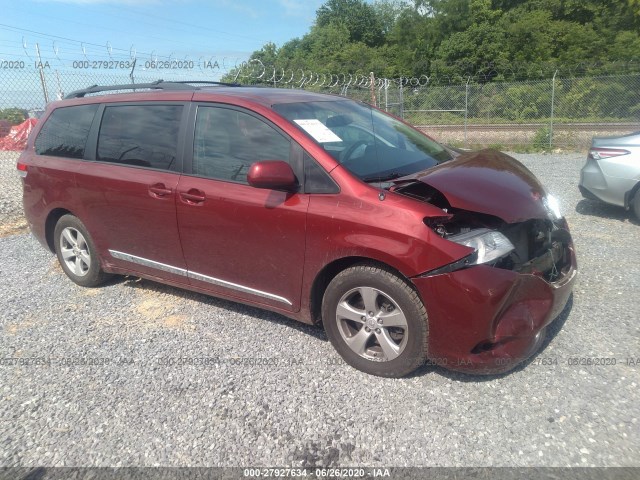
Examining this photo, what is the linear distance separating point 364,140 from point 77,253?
3020 mm

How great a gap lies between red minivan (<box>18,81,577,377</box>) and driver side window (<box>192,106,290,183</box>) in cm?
1

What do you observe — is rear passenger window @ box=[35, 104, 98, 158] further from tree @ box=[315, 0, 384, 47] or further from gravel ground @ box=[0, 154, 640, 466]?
tree @ box=[315, 0, 384, 47]

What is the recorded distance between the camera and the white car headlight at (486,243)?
114 inches

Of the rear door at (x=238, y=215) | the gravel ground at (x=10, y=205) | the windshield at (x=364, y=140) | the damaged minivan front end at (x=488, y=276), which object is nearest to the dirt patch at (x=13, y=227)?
the gravel ground at (x=10, y=205)

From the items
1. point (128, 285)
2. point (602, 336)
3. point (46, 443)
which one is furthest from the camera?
point (128, 285)

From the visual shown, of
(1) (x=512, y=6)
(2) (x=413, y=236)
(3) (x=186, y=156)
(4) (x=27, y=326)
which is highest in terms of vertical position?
(1) (x=512, y=6)

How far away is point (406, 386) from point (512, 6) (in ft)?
133

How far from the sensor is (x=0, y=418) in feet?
9.87

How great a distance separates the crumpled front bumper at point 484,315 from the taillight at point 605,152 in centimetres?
420

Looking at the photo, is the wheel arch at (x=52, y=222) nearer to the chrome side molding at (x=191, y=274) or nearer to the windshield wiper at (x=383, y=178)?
the chrome side molding at (x=191, y=274)

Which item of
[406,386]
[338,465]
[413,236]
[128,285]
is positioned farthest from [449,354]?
[128,285]

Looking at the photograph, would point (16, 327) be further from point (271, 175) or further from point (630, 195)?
point (630, 195)

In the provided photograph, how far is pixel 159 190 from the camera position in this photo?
12.9 feet

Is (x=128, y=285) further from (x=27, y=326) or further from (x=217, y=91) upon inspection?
(x=217, y=91)
